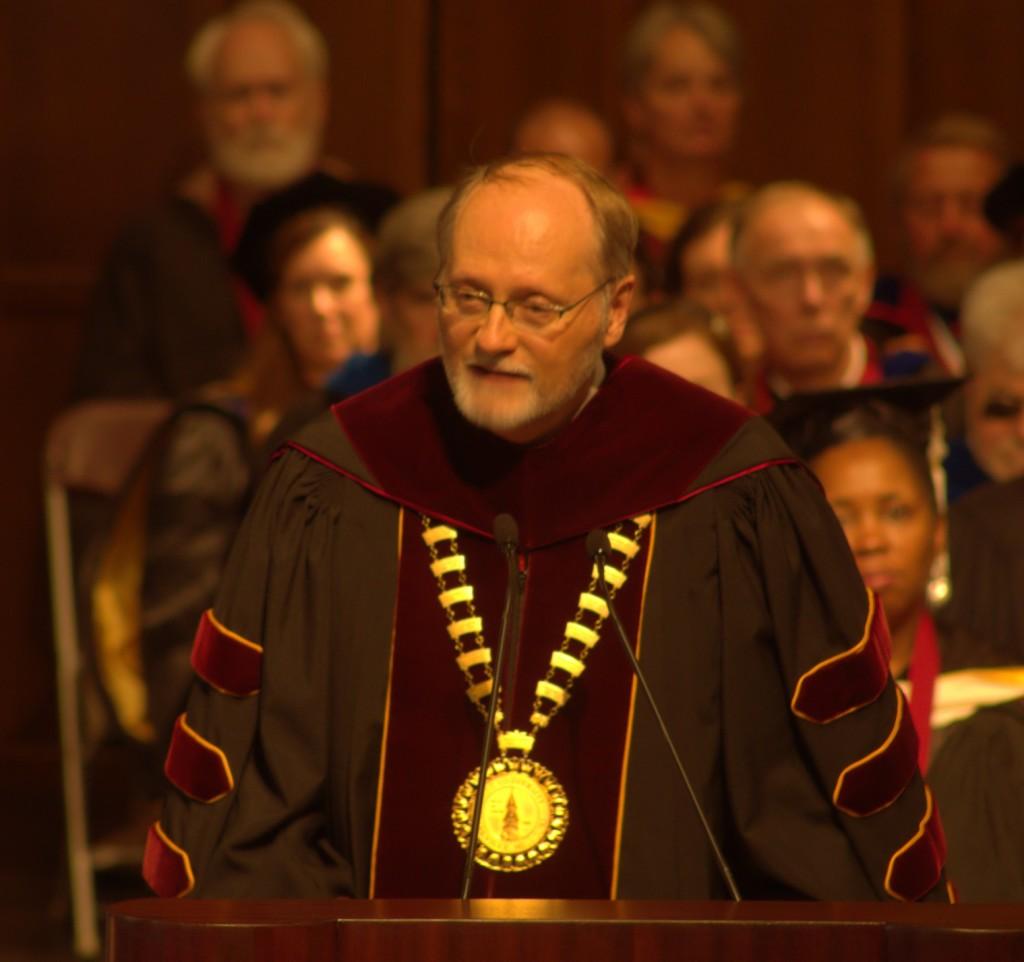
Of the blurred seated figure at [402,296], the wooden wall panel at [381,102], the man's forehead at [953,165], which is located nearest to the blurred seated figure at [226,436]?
the blurred seated figure at [402,296]

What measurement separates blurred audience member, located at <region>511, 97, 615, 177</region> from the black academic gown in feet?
10.3

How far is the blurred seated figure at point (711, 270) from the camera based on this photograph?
5375mm

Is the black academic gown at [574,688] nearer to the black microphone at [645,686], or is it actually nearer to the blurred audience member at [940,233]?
the black microphone at [645,686]

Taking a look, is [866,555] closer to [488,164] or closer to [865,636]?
[865,636]

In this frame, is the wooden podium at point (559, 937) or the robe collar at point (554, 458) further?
the robe collar at point (554, 458)

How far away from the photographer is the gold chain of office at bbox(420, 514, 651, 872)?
3.09 meters

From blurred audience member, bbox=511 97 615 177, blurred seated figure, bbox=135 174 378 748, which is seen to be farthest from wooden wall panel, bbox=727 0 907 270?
blurred seated figure, bbox=135 174 378 748

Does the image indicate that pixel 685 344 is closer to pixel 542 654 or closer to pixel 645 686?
pixel 542 654

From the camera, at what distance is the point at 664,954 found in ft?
7.41

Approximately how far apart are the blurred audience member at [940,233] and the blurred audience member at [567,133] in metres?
0.91

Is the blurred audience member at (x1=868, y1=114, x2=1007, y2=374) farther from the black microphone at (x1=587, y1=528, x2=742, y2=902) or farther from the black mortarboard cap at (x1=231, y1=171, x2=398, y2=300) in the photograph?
the black microphone at (x1=587, y1=528, x2=742, y2=902)

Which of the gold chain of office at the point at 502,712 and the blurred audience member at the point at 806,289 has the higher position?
the blurred audience member at the point at 806,289

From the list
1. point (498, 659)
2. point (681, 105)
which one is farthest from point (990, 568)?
point (681, 105)

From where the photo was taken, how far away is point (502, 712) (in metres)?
3.17
